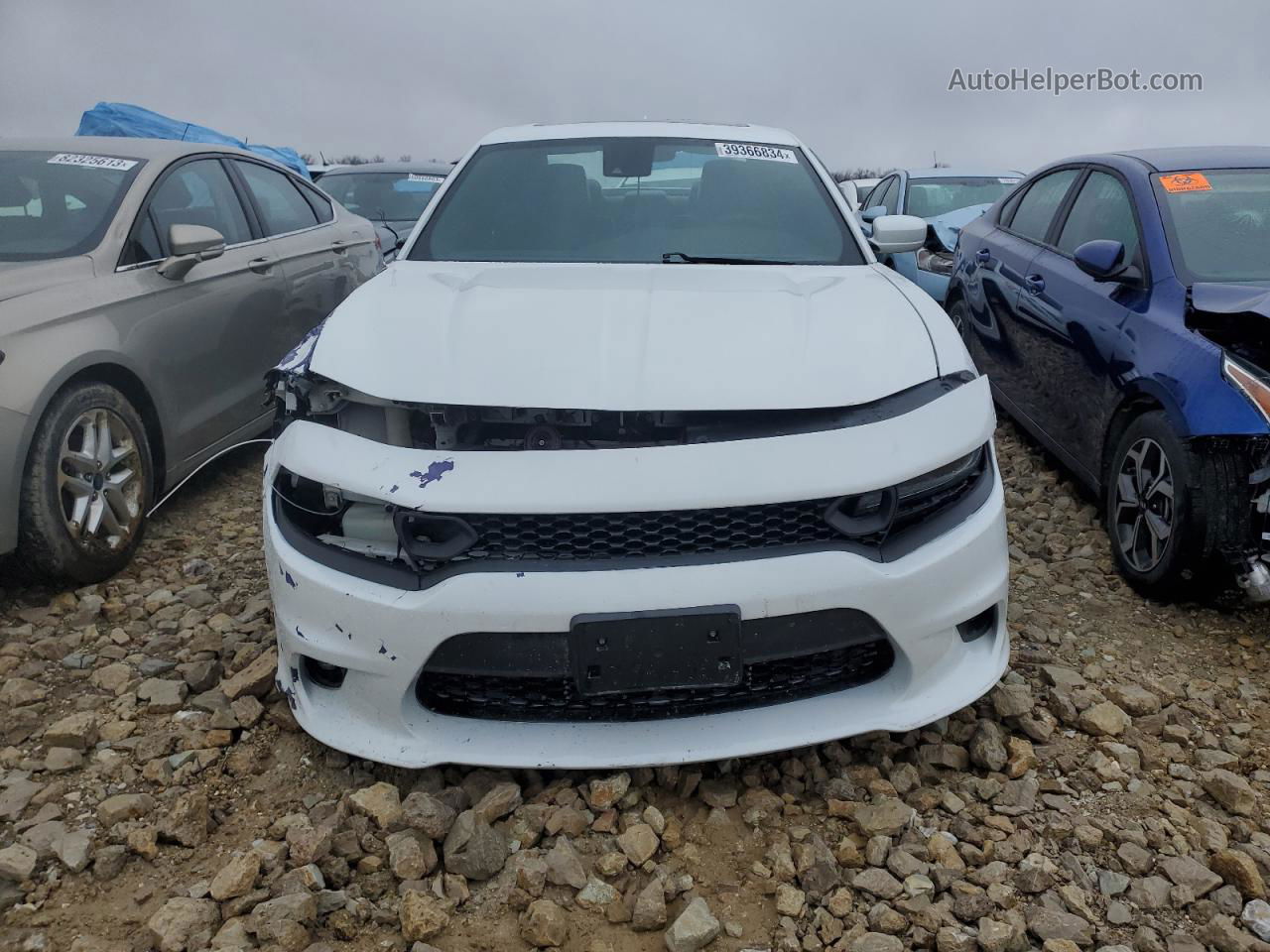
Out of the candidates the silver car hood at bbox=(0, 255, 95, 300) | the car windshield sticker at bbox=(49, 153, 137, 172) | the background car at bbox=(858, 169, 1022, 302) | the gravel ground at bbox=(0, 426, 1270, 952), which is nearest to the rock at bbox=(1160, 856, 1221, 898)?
the gravel ground at bbox=(0, 426, 1270, 952)

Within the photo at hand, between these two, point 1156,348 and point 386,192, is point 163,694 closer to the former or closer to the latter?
point 1156,348

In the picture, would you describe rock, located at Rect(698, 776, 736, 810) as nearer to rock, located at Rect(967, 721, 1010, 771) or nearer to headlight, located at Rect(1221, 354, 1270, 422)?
rock, located at Rect(967, 721, 1010, 771)

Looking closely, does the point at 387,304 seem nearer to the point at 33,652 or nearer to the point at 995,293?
the point at 33,652

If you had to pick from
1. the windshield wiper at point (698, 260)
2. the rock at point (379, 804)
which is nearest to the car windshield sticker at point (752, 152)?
the windshield wiper at point (698, 260)

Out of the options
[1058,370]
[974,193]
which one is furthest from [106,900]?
[974,193]

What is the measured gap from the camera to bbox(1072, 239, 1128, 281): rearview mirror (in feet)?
11.5

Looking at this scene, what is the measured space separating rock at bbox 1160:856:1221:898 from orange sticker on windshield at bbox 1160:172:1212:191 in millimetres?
2750

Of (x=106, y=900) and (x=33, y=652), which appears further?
(x=33, y=652)

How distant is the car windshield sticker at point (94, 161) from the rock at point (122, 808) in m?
2.69

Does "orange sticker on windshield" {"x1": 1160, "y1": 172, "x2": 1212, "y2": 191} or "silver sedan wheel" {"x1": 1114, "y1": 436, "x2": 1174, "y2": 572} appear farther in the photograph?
"orange sticker on windshield" {"x1": 1160, "y1": 172, "x2": 1212, "y2": 191}

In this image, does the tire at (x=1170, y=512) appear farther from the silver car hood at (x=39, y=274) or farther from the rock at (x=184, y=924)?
the silver car hood at (x=39, y=274)

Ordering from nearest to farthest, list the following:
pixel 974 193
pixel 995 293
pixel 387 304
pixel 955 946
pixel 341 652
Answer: pixel 955 946 < pixel 341 652 < pixel 387 304 < pixel 995 293 < pixel 974 193

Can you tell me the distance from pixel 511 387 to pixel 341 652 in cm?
68

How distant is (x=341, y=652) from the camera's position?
207cm
